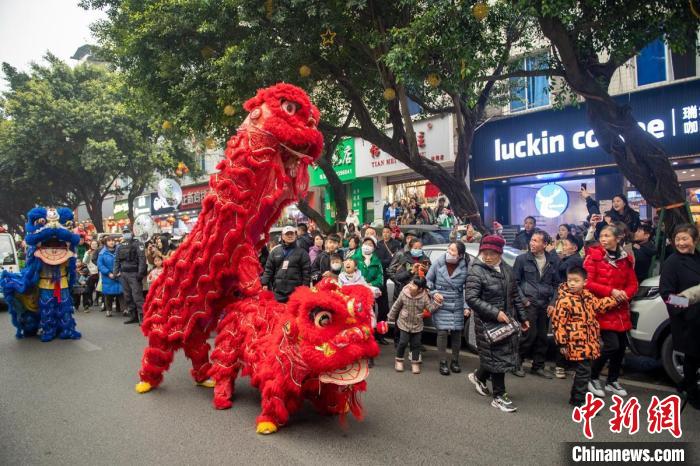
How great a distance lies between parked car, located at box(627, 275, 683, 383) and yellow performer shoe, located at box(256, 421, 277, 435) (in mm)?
3996

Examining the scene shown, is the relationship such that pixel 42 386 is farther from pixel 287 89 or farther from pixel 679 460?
pixel 679 460

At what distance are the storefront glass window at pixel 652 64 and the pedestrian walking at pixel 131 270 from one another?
44.4 ft

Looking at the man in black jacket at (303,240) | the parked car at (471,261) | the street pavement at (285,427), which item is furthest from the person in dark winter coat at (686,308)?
the man in black jacket at (303,240)

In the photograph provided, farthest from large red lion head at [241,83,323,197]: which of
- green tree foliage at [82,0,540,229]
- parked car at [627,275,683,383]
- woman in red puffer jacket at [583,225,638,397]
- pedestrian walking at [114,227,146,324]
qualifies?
pedestrian walking at [114,227,146,324]

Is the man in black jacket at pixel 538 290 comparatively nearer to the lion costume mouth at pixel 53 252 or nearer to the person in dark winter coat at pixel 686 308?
the person in dark winter coat at pixel 686 308

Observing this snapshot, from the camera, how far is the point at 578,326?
4.98 m

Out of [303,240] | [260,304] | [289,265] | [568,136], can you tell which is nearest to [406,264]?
[289,265]

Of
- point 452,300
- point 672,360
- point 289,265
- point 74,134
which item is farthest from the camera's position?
point 74,134

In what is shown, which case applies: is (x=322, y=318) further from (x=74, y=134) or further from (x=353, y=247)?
(x=74, y=134)

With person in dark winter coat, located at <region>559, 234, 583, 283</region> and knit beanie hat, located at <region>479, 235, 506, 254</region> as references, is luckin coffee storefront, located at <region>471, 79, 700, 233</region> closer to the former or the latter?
person in dark winter coat, located at <region>559, 234, 583, 283</region>

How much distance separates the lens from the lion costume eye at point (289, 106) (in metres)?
4.96

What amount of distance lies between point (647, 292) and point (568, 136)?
10696 mm

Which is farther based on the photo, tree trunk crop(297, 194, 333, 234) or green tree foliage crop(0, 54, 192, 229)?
green tree foliage crop(0, 54, 192, 229)

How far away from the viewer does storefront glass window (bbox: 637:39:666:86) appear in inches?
545
